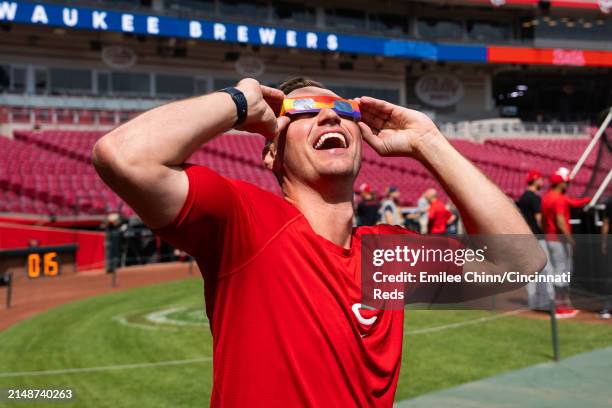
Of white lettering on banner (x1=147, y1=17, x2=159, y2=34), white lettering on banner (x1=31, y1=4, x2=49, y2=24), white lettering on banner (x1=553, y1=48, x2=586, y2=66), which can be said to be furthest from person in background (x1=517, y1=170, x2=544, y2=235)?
white lettering on banner (x1=553, y1=48, x2=586, y2=66)

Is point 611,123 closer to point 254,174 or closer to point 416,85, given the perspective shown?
point 254,174

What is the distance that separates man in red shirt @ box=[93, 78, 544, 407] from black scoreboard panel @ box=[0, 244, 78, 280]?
11599mm

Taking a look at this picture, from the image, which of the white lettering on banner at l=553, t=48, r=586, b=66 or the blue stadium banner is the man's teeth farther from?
the white lettering on banner at l=553, t=48, r=586, b=66

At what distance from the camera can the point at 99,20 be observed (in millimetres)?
27891

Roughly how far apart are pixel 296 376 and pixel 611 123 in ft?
31.0

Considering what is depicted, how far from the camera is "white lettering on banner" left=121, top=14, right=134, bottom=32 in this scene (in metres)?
28.4

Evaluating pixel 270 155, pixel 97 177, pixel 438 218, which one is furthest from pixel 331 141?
pixel 97 177

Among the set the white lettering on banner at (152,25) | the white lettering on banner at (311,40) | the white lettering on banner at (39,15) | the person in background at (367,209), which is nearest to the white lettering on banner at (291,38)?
the white lettering on banner at (311,40)

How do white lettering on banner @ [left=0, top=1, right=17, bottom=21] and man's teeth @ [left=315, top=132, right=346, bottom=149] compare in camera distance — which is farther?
white lettering on banner @ [left=0, top=1, right=17, bottom=21]

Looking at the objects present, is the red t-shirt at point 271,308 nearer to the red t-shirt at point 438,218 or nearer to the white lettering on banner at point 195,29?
the red t-shirt at point 438,218

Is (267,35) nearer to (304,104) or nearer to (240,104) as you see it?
(304,104)

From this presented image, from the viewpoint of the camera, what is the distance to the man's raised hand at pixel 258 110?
1.97 meters

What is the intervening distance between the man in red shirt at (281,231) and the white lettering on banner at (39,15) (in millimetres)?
27556

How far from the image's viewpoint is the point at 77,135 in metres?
25.2
